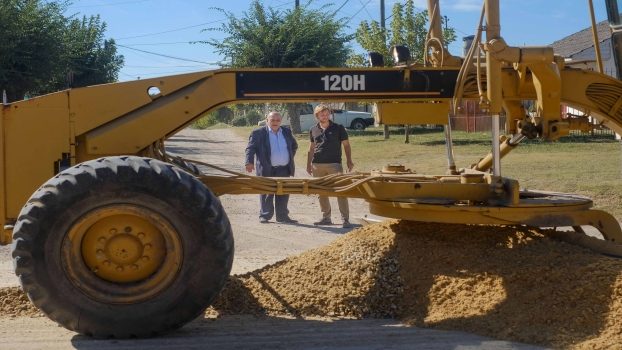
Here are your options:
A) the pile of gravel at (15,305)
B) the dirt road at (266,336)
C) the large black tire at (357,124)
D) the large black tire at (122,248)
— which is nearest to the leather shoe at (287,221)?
the pile of gravel at (15,305)

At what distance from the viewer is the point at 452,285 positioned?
648cm

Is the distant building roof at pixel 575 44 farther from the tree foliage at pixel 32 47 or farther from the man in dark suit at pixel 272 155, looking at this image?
the man in dark suit at pixel 272 155

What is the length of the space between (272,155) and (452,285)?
6.79 m

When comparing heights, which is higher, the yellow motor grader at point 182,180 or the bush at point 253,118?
the bush at point 253,118

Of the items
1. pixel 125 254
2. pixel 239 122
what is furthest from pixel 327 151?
pixel 239 122

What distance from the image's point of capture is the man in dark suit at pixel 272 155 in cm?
1297

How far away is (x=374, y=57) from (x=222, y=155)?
22.5 m

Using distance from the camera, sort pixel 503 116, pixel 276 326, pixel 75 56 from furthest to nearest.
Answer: pixel 75 56 → pixel 503 116 → pixel 276 326

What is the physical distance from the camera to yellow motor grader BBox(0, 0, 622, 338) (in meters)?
5.70

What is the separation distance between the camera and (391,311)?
256 inches

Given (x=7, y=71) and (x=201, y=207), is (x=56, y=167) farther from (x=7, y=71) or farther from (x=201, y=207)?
(x=7, y=71)

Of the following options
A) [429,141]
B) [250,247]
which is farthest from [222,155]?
[250,247]

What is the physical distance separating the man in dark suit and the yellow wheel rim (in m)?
7.10

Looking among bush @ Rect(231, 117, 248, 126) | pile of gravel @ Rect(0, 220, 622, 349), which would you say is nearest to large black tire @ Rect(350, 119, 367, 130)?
bush @ Rect(231, 117, 248, 126)
